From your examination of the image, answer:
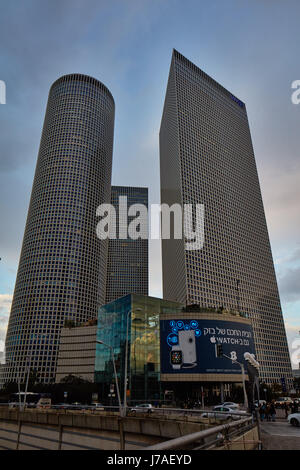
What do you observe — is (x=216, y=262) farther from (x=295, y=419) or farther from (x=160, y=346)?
(x=295, y=419)

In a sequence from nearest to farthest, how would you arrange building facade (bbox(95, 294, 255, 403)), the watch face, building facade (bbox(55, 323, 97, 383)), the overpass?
the overpass
the watch face
building facade (bbox(95, 294, 255, 403))
building facade (bbox(55, 323, 97, 383))

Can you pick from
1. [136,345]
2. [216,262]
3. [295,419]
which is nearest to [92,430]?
[295,419]

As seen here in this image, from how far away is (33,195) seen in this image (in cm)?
19662

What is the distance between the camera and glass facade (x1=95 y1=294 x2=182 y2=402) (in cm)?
6794

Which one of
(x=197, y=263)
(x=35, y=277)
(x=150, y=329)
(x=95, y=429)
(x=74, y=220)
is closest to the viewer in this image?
(x=95, y=429)

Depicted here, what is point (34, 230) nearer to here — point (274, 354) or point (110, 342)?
point (110, 342)

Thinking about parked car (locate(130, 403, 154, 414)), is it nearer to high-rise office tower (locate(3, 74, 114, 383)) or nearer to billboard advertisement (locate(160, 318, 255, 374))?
billboard advertisement (locate(160, 318, 255, 374))

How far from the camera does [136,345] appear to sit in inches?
2724

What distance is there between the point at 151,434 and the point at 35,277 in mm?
166724

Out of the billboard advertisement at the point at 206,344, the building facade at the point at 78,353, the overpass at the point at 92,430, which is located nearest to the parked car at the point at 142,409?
the overpass at the point at 92,430

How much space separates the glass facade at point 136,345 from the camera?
6794cm

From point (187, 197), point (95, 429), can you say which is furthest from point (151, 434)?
point (187, 197)

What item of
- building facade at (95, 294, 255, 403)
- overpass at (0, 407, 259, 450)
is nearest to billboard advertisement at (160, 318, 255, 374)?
building facade at (95, 294, 255, 403)

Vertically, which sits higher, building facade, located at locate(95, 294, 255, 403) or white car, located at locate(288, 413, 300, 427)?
building facade, located at locate(95, 294, 255, 403)
